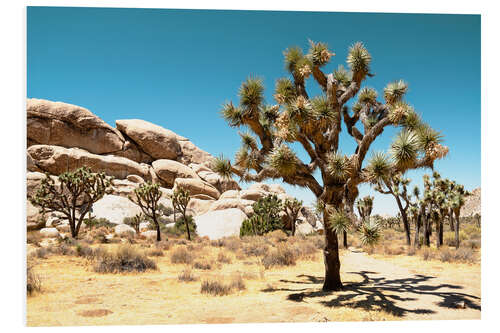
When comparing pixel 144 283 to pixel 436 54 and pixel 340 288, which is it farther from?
pixel 436 54

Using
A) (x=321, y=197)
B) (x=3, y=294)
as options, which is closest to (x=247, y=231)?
(x=321, y=197)

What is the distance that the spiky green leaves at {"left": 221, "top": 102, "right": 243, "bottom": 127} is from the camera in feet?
23.9

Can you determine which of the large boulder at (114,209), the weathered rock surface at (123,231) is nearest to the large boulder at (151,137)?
the large boulder at (114,209)

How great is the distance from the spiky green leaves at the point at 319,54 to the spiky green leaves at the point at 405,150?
273 centimetres

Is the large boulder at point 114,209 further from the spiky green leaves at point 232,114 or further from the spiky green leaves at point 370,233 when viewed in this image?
the spiky green leaves at point 370,233

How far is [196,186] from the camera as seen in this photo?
36719 millimetres

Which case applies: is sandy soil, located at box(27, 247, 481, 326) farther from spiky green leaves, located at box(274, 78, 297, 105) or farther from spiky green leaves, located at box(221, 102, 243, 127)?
spiky green leaves, located at box(274, 78, 297, 105)

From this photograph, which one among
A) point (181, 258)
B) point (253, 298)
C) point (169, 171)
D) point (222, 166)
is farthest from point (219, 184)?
point (253, 298)

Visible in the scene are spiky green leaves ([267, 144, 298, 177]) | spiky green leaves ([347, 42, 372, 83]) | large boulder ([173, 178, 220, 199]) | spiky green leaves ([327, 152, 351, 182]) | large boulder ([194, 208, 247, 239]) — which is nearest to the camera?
spiky green leaves ([327, 152, 351, 182])

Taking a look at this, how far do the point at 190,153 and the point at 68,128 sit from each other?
49.8ft

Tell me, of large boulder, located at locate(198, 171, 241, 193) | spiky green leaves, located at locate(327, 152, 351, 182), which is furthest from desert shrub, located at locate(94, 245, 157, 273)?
large boulder, located at locate(198, 171, 241, 193)

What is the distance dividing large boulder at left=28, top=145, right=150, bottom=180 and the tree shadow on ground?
28173 millimetres

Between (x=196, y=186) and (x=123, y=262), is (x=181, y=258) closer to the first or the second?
(x=123, y=262)

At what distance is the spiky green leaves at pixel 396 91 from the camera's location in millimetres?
6969
